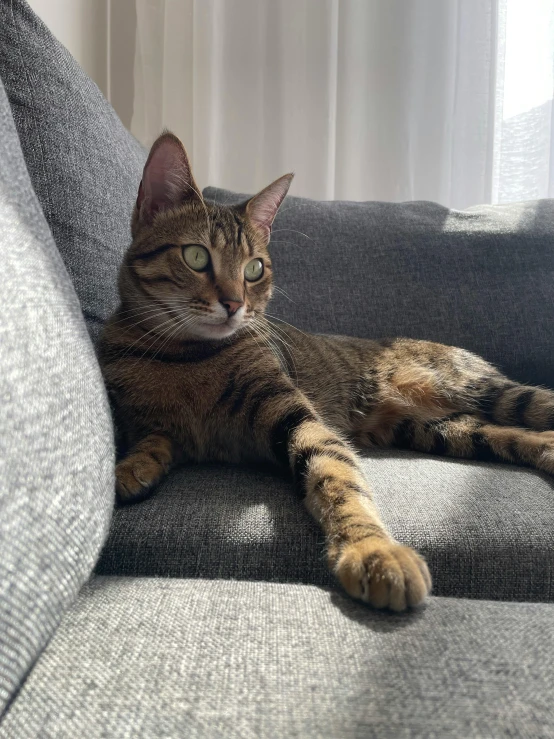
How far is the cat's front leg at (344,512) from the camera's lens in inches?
24.2

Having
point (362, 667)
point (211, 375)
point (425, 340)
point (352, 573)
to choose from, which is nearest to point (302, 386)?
point (211, 375)

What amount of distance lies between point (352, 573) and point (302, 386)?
755 millimetres

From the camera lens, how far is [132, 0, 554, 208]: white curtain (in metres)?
2.30

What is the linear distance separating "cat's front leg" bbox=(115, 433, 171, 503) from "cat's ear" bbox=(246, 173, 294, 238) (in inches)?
22.7

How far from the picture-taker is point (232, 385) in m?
1.13

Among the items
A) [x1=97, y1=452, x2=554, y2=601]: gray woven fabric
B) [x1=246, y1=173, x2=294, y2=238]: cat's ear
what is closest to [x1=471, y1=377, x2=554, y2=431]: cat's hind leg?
[x1=97, y1=452, x2=554, y2=601]: gray woven fabric

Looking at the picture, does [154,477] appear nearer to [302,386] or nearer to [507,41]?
[302,386]

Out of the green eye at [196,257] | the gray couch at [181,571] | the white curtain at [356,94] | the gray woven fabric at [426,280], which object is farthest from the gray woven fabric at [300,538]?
the white curtain at [356,94]

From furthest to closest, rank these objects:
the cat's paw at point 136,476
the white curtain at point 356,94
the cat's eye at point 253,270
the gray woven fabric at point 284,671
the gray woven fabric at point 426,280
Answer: the white curtain at point 356,94, the gray woven fabric at point 426,280, the cat's eye at point 253,270, the cat's paw at point 136,476, the gray woven fabric at point 284,671

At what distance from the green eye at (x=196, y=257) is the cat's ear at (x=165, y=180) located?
13cm

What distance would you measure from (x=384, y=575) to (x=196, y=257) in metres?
0.76

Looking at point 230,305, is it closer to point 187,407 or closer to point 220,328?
point 220,328

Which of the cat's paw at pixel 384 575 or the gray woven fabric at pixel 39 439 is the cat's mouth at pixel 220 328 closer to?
the gray woven fabric at pixel 39 439

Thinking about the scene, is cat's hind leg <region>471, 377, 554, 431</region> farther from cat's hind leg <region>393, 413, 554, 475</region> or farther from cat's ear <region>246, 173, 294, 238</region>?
cat's ear <region>246, 173, 294, 238</region>
